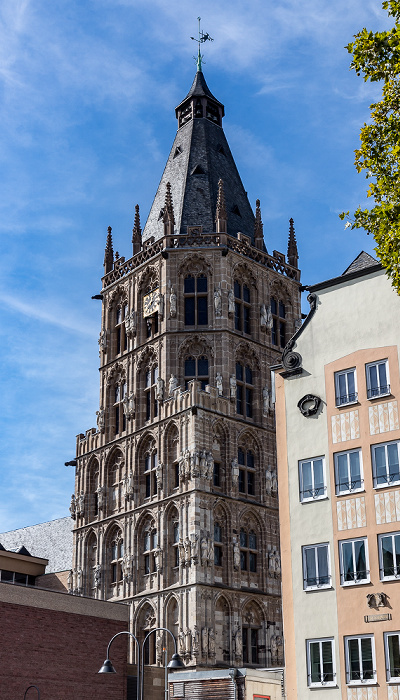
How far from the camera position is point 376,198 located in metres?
25.5

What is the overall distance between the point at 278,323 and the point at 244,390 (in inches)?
269

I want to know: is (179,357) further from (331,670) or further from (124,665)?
(331,670)

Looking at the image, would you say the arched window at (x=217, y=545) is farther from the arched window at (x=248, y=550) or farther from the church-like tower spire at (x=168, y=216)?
the church-like tower spire at (x=168, y=216)

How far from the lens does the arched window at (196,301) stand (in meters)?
64.1

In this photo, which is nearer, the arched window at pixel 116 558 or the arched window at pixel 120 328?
the arched window at pixel 116 558

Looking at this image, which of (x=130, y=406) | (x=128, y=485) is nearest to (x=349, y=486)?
(x=128, y=485)

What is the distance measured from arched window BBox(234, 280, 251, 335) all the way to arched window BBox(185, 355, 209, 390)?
363 cm

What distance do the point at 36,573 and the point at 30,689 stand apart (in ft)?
88.2

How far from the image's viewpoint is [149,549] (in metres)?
59.2

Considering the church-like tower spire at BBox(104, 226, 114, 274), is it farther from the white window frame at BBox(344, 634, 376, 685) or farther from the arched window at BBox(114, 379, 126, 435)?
the white window frame at BBox(344, 634, 376, 685)

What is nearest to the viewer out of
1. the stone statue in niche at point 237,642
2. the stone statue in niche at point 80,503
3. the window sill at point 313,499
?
the window sill at point 313,499

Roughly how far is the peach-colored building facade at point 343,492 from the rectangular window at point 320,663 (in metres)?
0.03

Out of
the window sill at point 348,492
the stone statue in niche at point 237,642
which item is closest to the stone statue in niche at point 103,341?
the stone statue in niche at point 237,642

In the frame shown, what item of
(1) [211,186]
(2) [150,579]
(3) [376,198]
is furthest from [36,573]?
(3) [376,198]
